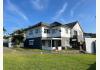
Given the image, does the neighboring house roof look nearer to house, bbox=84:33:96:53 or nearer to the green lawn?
house, bbox=84:33:96:53

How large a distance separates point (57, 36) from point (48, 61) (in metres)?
0.26

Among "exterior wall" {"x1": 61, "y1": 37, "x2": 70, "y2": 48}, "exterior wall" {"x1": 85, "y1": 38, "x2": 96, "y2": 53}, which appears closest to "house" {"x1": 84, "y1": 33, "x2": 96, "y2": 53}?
"exterior wall" {"x1": 85, "y1": 38, "x2": 96, "y2": 53}

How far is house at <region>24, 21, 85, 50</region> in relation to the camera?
1.37 meters

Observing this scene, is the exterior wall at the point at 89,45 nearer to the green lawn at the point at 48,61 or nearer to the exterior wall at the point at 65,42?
the green lawn at the point at 48,61

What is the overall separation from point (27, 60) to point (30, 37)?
25 cm

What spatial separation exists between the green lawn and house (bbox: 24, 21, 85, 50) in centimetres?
9

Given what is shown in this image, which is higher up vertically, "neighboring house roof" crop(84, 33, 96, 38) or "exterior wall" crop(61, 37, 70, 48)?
"neighboring house roof" crop(84, 33, 96, 38)

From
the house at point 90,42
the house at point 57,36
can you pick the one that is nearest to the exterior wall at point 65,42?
the house at point 57,36

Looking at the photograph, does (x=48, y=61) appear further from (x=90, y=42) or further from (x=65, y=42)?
(x=90, y=42)

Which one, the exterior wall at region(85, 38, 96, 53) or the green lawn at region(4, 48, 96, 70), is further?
the green lawn at region(4, 48, 96, 70)

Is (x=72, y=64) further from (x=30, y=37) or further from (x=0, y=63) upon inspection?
(x=0, y=63)

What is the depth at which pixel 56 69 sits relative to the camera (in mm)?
1429

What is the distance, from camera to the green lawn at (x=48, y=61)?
142cm
